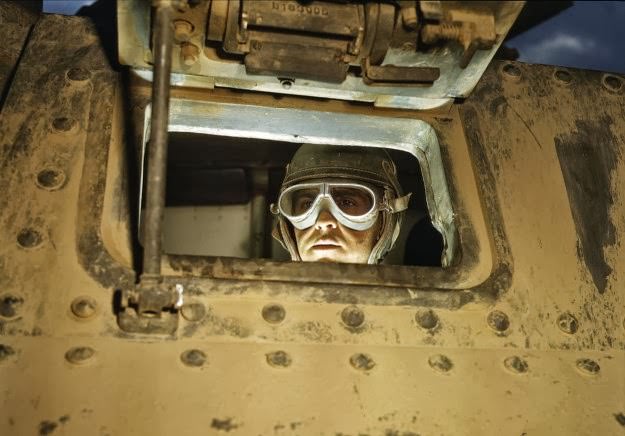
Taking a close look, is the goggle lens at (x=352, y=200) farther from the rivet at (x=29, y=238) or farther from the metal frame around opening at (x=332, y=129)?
the rivet at (x=29, y=238)

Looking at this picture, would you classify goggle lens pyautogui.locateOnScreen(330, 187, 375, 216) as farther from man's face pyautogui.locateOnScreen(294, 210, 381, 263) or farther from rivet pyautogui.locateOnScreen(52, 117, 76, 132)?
rivet pyautogui.locateOnScreen(52, 117, 76, 132)

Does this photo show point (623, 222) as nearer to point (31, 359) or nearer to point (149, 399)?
point (149, 399)

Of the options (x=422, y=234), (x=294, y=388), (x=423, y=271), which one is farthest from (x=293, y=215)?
(x=294, y=388)

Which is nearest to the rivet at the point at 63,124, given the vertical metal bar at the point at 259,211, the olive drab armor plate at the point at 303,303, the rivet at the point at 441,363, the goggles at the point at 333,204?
the olive drab armor plate at the point at 303,303

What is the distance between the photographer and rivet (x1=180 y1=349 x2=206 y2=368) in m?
1.10

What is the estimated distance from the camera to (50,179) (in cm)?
127

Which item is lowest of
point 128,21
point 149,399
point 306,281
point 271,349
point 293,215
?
point 149,399

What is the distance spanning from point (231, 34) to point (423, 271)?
63 centimetres

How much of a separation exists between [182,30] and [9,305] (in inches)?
24.7

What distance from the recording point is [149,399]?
40.7 inches

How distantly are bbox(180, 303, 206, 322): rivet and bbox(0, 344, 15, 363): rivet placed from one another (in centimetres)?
29

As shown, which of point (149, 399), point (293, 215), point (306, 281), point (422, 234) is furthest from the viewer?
point (422, 234)

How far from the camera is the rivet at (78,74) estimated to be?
145 cm

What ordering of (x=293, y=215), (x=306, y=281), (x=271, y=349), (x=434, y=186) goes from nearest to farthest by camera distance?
1. (x=271, y=349)
2. (x=306, y=281)
3. (x=434, y=186)
4. (x=293, y=215)
